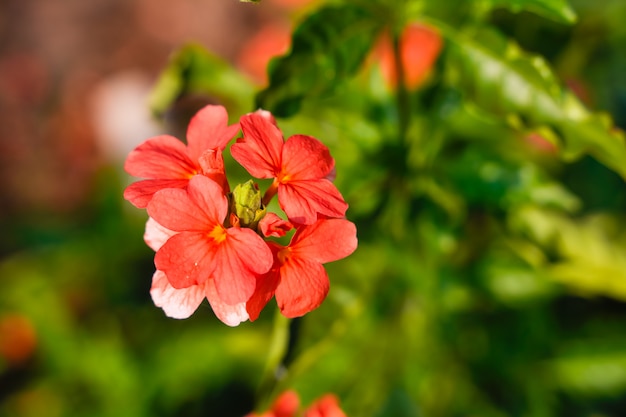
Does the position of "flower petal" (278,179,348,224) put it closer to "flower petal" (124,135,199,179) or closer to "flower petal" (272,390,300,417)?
"flower petal" (124,135,199,179)

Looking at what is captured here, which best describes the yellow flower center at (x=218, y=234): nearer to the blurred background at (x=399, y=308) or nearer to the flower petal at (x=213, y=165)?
the flower petal at (x=213, y=165)

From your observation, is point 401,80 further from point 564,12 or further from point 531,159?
point 531,159

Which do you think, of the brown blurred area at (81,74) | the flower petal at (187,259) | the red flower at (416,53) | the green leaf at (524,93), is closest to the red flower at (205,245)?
the flower petal at (187,259)

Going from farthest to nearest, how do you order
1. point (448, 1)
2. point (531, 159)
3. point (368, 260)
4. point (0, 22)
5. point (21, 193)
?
point (0, 22)
point (21, 193)
point (531, 159)
point (368, 260)
point (448, 1)

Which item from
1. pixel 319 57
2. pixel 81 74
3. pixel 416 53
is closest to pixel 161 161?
pixel 319 57

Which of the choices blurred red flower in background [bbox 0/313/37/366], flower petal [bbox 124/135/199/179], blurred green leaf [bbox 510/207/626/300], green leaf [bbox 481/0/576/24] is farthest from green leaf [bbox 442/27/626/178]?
blurred red flower in background [bbox 0/313/37/366]

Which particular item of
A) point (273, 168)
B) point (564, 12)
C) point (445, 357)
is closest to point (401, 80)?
point (564, 12)

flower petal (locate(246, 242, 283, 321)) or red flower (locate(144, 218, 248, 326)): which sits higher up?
flower petal (locate(246, 242, 283, 321))
